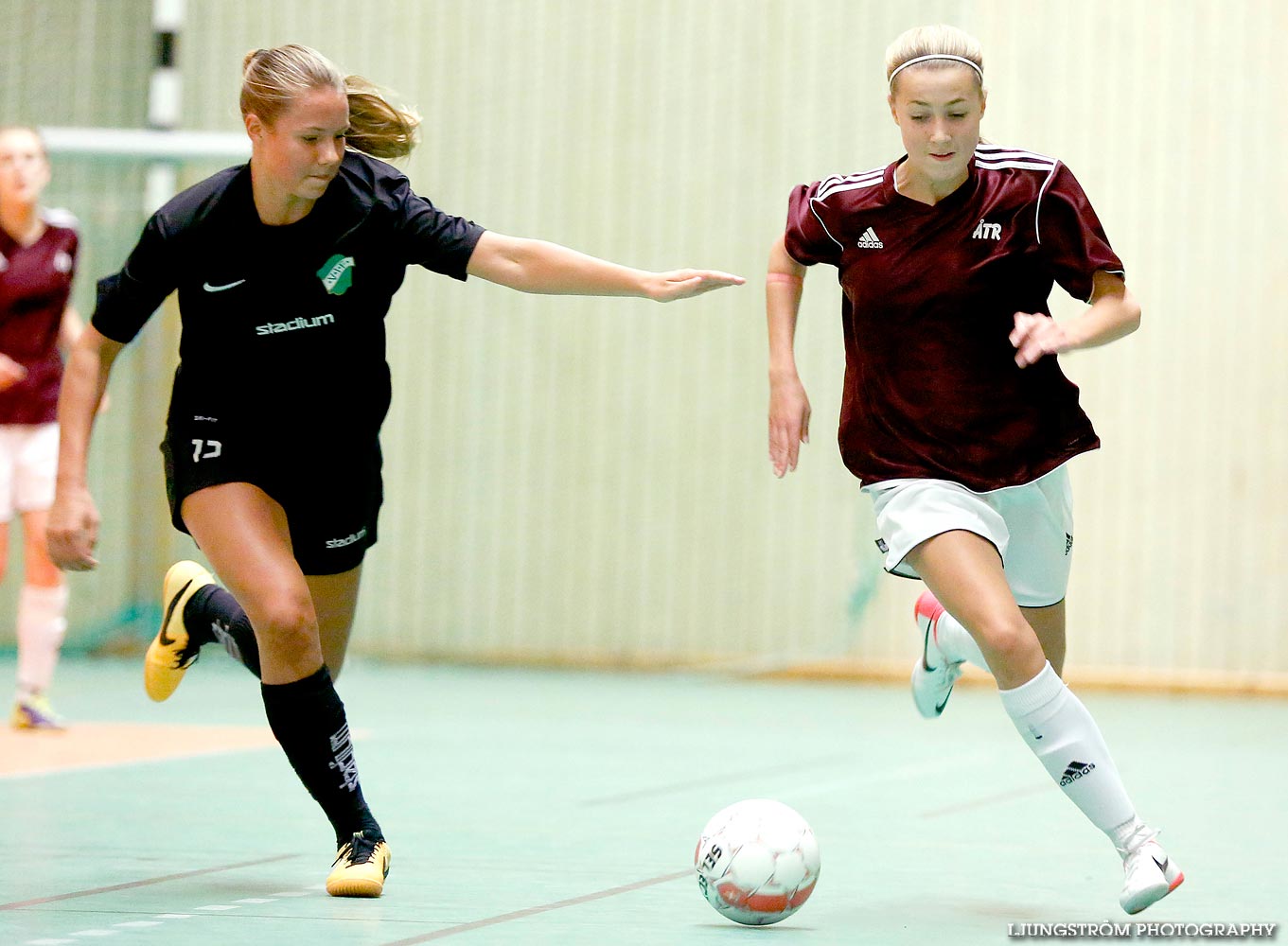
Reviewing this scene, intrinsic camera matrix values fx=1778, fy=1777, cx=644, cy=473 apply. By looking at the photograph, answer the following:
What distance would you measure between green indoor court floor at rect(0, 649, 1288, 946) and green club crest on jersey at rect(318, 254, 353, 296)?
129 cm

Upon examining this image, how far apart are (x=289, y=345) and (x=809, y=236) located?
1189 mm

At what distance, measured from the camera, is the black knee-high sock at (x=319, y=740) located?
12.2 feet

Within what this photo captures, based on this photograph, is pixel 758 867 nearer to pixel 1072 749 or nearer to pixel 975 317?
pixel 1072 749

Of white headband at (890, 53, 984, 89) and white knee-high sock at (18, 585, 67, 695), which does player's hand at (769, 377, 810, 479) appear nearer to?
white headband at (890, 53, 984, 89)

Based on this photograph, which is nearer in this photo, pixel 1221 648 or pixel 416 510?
pixel 1221 648

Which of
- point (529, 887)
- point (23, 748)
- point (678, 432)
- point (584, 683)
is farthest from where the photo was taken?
point (678, 432)

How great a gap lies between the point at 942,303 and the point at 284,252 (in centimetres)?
141

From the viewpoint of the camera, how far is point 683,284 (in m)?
3.84

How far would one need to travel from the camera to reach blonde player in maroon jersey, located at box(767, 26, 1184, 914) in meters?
3.70

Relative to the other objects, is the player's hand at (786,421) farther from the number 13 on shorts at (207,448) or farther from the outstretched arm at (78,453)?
the outstretched arm at (78,453)

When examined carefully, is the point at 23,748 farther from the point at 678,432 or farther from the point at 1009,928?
the point at 678,432

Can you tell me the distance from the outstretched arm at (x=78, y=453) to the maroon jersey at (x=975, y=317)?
5.36 ft

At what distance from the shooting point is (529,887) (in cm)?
391

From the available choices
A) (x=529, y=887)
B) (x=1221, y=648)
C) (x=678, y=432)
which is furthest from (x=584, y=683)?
(x=529, y=887)
